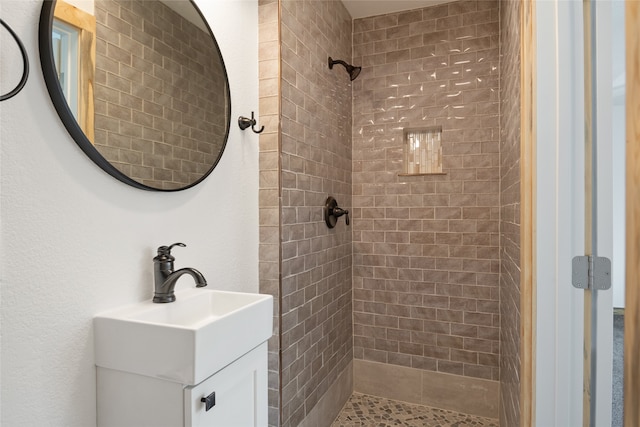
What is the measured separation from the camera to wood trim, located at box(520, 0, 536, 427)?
126 cm

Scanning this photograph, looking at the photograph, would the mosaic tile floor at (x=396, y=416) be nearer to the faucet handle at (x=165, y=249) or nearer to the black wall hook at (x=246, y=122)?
the faucet handle at (x=165, y=249)

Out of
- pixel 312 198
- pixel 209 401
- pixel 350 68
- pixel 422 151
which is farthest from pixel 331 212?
pixel 209 401

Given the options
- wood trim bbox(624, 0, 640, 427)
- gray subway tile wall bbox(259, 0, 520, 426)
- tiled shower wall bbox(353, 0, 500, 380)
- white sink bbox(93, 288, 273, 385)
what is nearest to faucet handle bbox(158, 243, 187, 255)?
white sink bbox(93, 288, 273, 385)

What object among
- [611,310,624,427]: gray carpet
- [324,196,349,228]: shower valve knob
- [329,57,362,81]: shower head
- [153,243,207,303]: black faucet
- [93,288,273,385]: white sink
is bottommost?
[611,310,624,427]: gray carpet

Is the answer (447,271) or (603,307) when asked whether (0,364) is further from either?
(447,271)

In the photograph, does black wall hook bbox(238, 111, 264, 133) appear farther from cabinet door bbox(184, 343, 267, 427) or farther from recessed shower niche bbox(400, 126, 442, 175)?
recessed shower niche bbox(400, 126, 442, 175)

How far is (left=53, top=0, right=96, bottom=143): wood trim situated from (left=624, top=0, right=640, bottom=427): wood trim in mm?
1215

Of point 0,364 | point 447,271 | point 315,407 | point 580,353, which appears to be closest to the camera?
point 0,364

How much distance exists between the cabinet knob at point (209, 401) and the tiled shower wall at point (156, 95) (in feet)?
2.20

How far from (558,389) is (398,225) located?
158 centimetres

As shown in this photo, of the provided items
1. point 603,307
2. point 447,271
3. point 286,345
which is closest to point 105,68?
point 286,345

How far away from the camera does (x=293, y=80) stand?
6.27 feet

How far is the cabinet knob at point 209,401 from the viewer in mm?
971

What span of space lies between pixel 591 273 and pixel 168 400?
1.28 m
